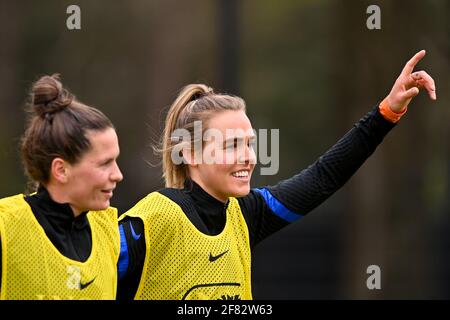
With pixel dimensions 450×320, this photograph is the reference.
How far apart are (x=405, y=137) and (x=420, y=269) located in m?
1.04

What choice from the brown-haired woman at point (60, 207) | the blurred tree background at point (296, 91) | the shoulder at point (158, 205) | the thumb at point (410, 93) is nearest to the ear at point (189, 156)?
the shoulder at point (158, 205)

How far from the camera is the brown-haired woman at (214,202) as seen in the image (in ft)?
9.56

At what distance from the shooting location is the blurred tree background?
6.87 metres

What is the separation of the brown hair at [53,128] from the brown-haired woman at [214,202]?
1.18 feet

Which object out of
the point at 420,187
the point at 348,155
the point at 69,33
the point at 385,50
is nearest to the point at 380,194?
the point at 420,187

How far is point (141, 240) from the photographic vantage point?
2.89 metres

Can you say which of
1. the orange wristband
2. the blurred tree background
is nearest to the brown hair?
the orange wristband

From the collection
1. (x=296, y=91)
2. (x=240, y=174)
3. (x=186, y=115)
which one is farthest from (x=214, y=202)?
(x=296, y=91)

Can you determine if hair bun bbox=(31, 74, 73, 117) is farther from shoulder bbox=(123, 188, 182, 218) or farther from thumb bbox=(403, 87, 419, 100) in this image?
thumb bbox=(403, 87, 419, 100)

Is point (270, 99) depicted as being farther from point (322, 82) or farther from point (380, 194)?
point (380, 194)

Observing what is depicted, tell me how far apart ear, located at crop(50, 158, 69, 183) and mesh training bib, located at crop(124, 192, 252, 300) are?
374mm

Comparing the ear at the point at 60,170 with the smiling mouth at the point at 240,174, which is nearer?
the ear at the point at 60,170

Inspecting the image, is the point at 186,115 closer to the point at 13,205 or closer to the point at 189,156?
the point at 189,156

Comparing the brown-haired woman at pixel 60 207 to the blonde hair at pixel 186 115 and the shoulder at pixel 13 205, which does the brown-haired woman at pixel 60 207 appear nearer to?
the shoulder at pixel 13 205
